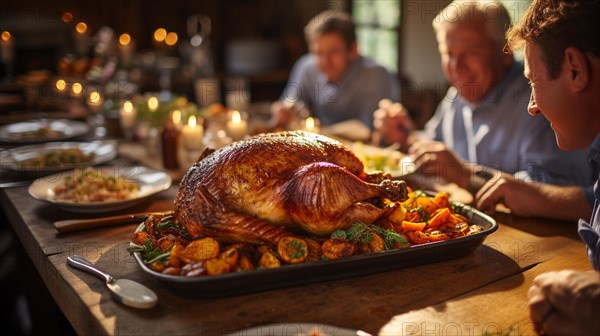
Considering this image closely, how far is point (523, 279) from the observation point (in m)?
1.54

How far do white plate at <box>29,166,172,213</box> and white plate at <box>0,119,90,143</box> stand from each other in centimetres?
96

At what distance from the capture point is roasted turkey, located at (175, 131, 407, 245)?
1.51m

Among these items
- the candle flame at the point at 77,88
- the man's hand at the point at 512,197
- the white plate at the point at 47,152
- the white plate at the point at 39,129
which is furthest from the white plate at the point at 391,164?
the candle flame at the point at 77,88

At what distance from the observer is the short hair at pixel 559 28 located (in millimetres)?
1380

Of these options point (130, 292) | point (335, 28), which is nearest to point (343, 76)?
point (335, 28)

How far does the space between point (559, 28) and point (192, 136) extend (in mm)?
1947

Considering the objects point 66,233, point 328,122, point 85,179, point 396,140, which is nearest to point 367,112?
point 328,122

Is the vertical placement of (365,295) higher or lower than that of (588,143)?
lower

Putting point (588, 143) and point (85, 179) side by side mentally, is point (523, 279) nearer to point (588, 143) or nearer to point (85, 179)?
point (588, 143)

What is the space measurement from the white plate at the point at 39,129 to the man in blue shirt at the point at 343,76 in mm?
1690

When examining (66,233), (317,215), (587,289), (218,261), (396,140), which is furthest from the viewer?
(396,140)

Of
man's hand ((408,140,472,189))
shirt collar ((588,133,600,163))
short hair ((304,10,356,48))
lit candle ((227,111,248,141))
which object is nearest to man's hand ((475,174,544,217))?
man's hand ((408,140,472,189))

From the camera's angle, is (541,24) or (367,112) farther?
(367,112)

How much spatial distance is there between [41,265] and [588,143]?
5.21 feet
